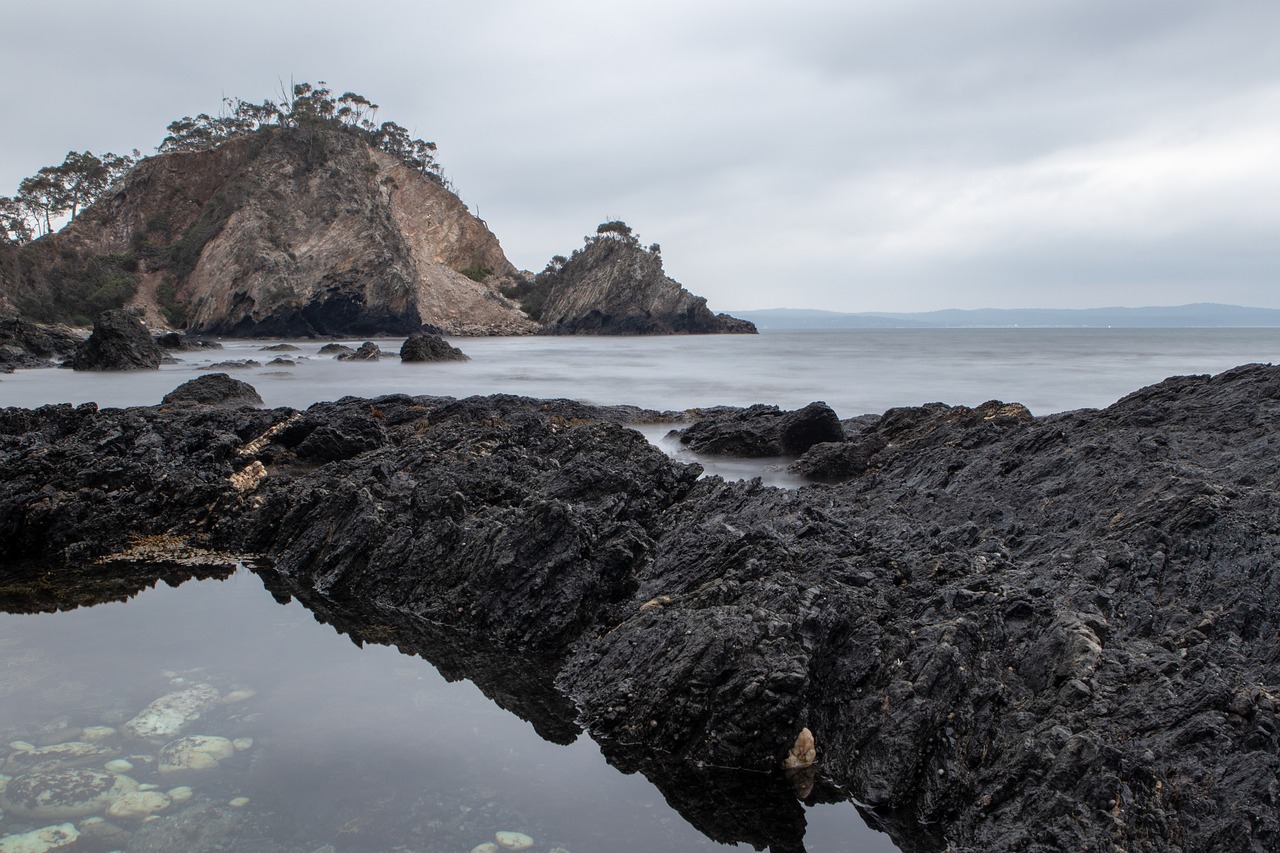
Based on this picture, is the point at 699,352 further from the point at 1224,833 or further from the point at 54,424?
the point at 1224,833

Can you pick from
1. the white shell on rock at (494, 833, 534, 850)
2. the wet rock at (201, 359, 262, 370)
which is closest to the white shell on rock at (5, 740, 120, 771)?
the white shell on rock at (494, 833, 534, 850)

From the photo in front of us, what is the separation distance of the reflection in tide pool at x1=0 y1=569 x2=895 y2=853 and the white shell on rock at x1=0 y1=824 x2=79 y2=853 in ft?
0.04

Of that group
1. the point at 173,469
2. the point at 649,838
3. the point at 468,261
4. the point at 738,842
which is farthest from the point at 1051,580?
the point at 468,261

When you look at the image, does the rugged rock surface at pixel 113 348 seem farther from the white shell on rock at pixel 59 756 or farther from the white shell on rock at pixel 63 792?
the white shell on rock at pixel 63 792

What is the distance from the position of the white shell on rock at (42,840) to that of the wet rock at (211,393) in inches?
460

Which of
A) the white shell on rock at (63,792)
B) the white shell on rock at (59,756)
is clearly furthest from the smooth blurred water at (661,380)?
the white shell on rock at (63,792)

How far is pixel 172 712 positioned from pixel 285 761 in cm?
87

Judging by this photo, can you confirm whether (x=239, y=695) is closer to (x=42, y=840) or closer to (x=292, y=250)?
(x=42, y=840)

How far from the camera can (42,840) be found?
3.43m

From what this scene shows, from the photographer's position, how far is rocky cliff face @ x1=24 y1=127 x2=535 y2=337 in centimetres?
5181

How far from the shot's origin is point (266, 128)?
62.2 metres

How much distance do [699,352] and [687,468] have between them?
40.9 m

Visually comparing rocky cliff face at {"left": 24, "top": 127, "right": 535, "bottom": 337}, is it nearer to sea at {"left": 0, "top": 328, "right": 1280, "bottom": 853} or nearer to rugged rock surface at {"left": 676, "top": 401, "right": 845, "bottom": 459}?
rugged rock surface at {"left": 676, "top": 401, "right": 845, "bottom": 459}

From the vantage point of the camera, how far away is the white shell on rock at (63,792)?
3.63 meters
